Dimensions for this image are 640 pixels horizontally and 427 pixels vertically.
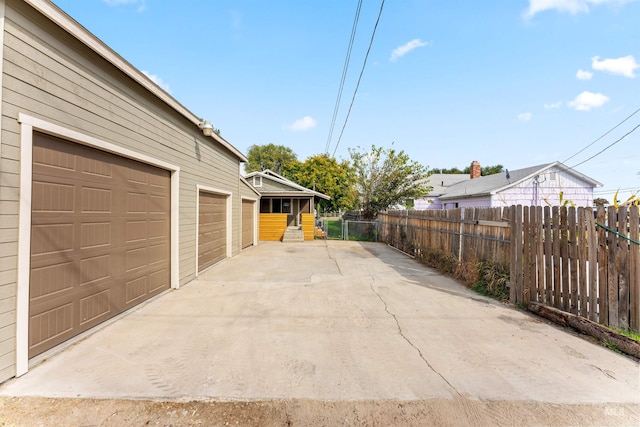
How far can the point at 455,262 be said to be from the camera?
22.4 ft

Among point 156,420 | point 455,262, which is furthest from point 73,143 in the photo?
point 455,262

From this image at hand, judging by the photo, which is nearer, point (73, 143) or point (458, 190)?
point (73, 143)

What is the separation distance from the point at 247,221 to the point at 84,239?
8735mm

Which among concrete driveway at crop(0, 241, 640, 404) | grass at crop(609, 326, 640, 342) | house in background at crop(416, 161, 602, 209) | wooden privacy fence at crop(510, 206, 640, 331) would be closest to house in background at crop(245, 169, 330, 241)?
concrete driveway at crop(0, 241, 640, 404)

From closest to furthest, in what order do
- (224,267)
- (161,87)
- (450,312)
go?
(450,312) → (161,87) → (224,267)

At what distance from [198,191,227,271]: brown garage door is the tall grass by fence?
684cm

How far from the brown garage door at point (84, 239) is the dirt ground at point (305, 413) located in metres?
1.07

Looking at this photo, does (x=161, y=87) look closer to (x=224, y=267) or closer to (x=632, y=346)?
(x=224, y=267)

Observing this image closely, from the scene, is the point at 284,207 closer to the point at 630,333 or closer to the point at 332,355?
the point at 332,355

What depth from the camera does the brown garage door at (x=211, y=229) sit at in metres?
7.08

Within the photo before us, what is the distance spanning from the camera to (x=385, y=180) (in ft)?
53.0

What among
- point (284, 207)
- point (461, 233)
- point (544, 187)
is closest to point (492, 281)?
point (461, 233)

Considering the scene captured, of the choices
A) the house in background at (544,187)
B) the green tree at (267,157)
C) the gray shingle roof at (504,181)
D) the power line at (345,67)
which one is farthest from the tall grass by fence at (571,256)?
the green tree at (267,157)

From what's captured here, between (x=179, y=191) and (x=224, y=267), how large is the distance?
2.92 m
